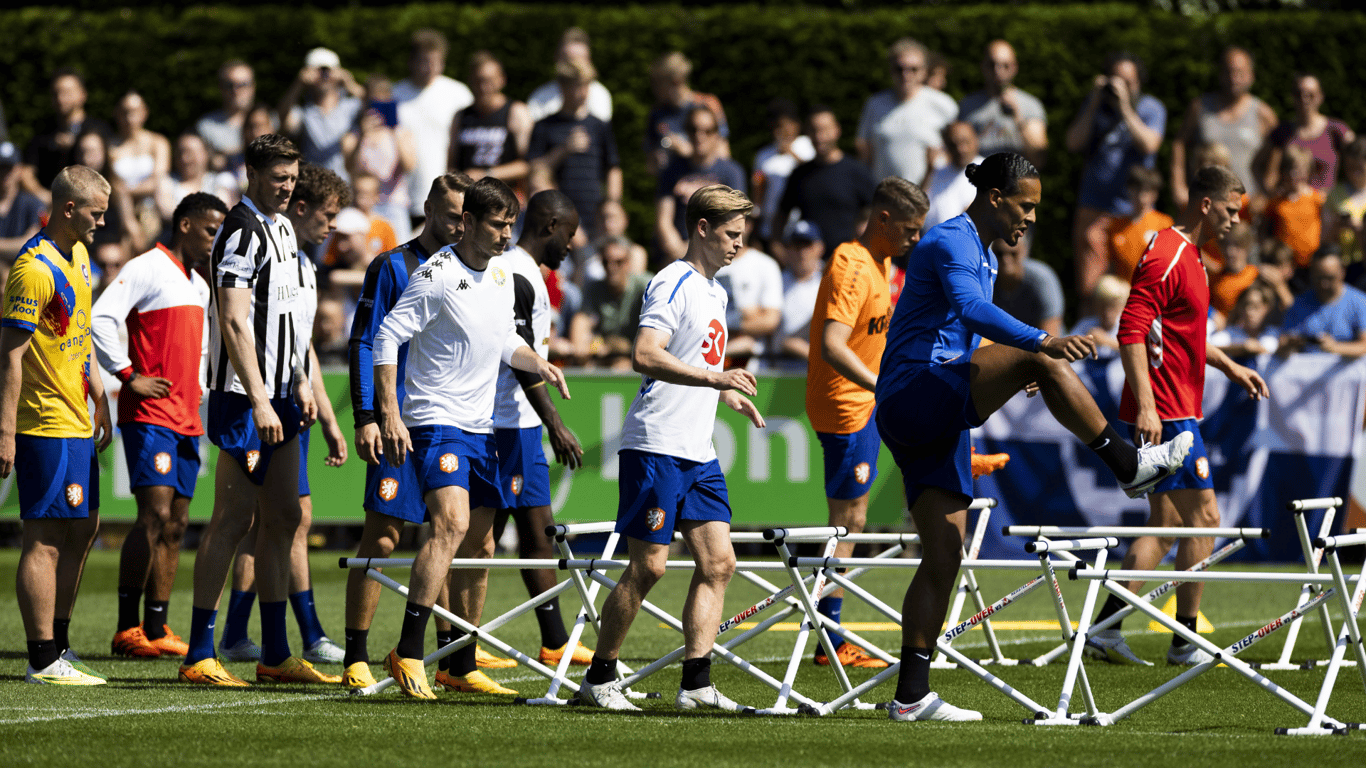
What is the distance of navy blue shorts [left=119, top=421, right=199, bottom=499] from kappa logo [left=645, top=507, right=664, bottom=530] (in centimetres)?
352

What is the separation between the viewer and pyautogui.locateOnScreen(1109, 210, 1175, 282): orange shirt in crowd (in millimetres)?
15789

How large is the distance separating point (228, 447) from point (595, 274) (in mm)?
8045

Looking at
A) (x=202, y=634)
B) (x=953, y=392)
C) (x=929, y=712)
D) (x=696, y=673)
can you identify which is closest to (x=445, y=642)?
(x=202, y=634)

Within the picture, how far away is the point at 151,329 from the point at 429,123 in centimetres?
850

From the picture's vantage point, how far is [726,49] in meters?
20.1

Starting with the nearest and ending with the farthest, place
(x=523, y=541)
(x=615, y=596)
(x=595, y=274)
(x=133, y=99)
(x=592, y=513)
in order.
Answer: (x=615, y=596), (x=523, y=541), (x=592, y=513), (x=595, y=274), (x=133, y=99)

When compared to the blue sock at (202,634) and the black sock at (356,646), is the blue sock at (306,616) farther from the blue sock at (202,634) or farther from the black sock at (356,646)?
the black sock at (356,646)

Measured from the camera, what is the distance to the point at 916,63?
54.9 ft

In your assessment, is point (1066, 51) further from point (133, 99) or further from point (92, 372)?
point (92, 372)

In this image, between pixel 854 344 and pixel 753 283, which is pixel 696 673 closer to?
pixel 854 344

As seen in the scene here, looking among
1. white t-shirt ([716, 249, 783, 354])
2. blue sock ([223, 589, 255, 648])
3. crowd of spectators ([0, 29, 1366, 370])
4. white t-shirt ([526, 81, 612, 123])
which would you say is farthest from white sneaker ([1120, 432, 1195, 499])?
white t-shirt ([526, 81, 612, 123])

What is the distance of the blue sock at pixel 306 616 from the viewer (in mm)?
9297

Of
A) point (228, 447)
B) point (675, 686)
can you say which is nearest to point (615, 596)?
point (675, 686)

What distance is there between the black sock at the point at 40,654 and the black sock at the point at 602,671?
271cm
